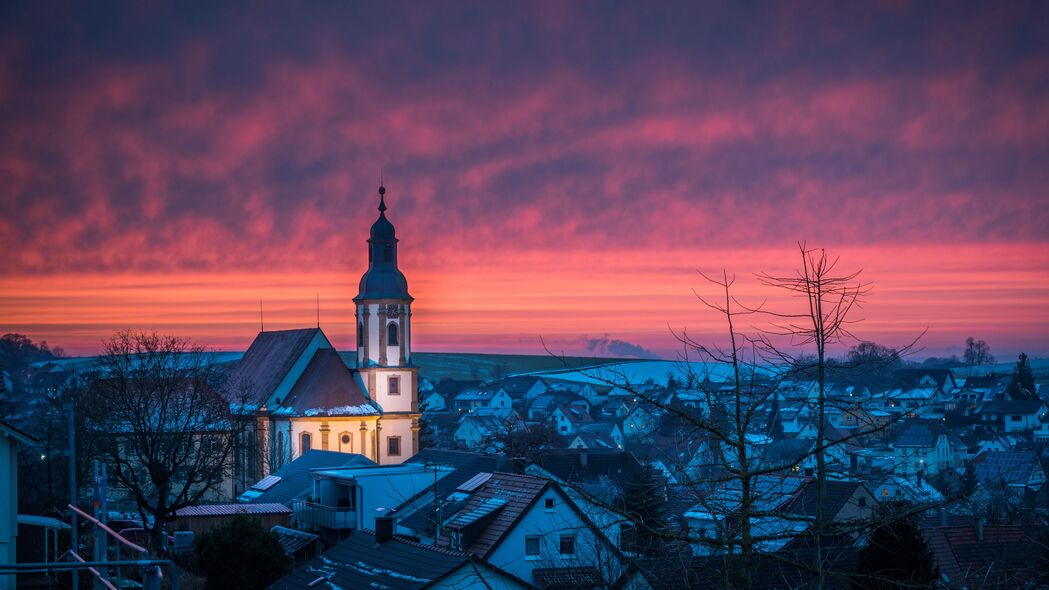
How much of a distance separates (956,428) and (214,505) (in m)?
86.6

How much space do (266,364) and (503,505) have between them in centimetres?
5558

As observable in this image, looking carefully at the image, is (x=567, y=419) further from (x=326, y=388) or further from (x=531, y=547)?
(x=531, y=547)

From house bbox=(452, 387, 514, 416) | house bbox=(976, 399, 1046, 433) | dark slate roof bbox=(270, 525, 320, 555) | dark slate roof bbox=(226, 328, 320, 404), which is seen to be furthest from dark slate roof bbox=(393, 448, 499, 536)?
house bbox=(452, 387, 514, 416)

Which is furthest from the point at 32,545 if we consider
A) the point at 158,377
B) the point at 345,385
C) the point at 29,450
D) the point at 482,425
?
the point at 482,425

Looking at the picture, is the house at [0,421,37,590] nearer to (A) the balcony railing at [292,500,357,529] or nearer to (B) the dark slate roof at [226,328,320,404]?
(A) the balcony railing at [292,500,357,529]

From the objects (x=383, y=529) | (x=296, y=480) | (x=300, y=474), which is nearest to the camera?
(x=383, y=529)

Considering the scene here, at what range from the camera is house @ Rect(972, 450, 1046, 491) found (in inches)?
2741

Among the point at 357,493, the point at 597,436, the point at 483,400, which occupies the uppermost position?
the point at 357,493

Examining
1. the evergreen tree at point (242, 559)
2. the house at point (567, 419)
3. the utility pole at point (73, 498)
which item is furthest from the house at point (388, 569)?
the house at point (567, 419)

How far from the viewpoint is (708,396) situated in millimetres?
9148

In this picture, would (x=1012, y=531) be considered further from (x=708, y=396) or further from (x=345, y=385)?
(x=345, y=385)

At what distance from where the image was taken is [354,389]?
78938 mm

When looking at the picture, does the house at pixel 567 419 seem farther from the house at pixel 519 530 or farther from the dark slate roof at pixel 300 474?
the house at pixel 519 530

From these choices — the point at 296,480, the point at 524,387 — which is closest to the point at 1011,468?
the point at 296,480
